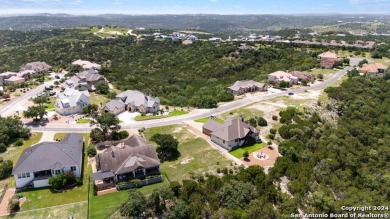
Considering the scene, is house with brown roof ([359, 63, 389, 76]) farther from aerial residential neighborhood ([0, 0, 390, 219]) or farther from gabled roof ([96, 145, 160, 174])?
Answer: gabled roof ([96, 145, 160, 174])

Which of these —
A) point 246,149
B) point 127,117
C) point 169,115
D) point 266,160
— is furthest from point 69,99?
point 266,160

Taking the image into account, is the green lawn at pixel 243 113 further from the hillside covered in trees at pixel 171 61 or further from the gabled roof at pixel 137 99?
the hillside covered in trees at pixel 171 61

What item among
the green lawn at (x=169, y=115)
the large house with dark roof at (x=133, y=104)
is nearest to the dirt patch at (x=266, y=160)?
the green lawn at (x=169, y=115)

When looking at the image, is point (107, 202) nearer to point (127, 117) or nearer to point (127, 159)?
point (127, 159)

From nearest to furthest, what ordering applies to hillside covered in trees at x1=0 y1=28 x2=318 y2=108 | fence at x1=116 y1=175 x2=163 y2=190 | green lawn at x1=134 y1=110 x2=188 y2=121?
fence at x1=116 y1=175 x2=163 y2=190 → green lawn at x1=134 y1=110 x2=188 y2=121 → hillside covered in trees at x1=0 y1=28 x2=318 y2=108

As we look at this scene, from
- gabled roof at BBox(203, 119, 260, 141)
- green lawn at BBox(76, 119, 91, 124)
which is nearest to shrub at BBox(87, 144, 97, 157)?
green lawn at BBox(76, 119, 91, 124)

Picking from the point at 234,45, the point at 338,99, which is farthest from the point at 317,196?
the point at 234,45
